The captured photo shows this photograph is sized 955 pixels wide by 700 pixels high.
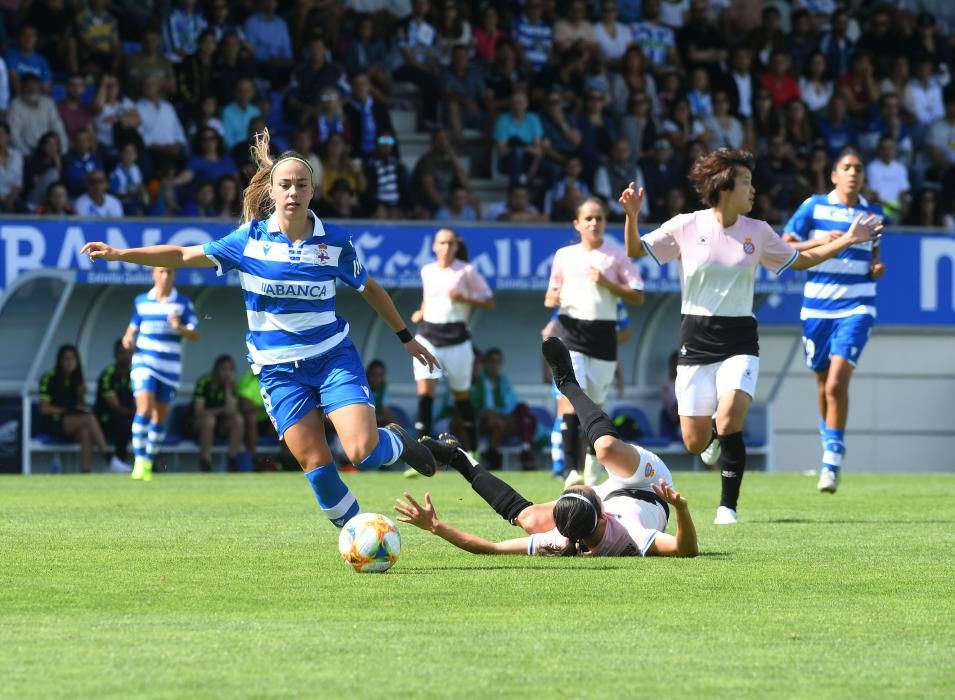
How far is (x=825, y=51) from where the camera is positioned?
26.8 m

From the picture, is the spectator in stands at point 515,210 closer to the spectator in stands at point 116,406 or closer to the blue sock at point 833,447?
the spectator in stands at point 116,406

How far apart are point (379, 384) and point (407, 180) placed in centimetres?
284

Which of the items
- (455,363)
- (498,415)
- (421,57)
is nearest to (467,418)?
(455,363)

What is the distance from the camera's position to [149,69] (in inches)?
864

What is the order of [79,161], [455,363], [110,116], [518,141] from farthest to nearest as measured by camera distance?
1. [518,141]
2. [110,116]
3. [79,161]
4. [455,363]

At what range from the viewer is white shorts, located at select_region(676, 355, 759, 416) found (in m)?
11.0

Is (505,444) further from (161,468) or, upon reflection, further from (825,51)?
(825,51)

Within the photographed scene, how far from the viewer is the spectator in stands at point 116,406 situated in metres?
20.4

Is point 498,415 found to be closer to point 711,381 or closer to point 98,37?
point 98,37

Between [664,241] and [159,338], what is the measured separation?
25.5 ft

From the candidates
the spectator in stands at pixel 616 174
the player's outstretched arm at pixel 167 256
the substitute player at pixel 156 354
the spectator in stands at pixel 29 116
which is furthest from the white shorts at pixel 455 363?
the player's outstretched arm at pixel 167 256

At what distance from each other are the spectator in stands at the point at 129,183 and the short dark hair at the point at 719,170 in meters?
10.8

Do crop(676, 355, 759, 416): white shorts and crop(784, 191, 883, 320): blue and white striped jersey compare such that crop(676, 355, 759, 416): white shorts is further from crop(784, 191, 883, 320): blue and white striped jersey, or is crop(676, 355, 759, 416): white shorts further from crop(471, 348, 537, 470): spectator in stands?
crop(471, 348, 537, 470): spectator in stands

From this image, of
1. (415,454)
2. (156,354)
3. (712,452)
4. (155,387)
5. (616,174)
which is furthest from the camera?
(616,174)
